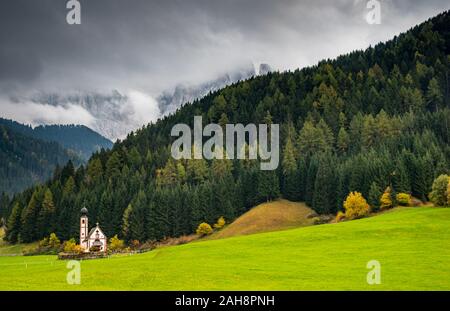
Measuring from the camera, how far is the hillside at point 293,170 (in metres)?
112

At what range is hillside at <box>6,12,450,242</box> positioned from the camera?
11188 centimetres

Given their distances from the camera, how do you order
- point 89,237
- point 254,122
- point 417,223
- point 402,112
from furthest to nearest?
point 254,122 → point 402,112 → point 89,237 → point 417,223

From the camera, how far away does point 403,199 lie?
99062 mm

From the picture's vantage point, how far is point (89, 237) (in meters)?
118

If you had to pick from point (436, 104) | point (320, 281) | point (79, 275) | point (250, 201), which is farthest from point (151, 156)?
point (320, 281)

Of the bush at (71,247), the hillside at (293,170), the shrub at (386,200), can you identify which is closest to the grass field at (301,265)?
the shrub at (386,200)

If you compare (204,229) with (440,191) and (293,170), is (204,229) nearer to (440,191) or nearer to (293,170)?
(293,170)

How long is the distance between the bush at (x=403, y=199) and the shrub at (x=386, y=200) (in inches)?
72.8

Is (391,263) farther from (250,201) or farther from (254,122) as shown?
(254,122)

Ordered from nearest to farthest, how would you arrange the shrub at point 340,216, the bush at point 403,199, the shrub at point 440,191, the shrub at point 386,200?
the shrub at point 440,191, the bush at point 403,199, the shrub at point 386,200, the shrub at point 340,216

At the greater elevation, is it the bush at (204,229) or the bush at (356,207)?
the bush at (356,207)

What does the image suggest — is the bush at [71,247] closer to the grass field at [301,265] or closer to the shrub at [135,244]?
the shrub at [135,244]

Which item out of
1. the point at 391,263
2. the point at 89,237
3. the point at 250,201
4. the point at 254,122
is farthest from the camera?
the point at 254,122

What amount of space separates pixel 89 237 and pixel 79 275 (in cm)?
7452
